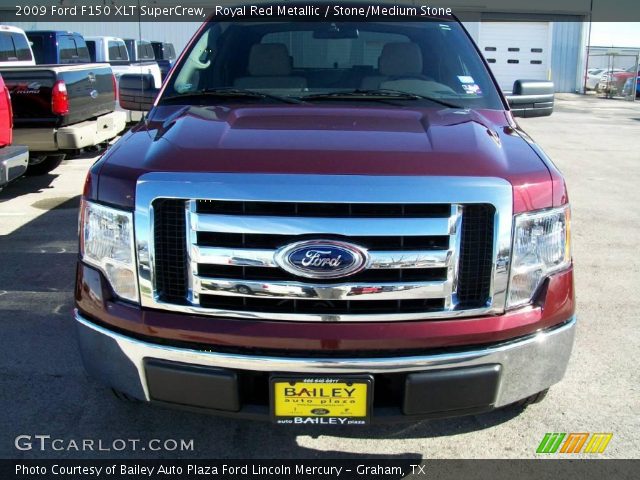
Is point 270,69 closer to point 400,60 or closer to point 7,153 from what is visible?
point 400,60

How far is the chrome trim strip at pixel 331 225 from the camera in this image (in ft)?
6.91

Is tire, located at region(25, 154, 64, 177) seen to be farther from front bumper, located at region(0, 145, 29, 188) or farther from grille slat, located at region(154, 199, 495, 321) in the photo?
grille slat, located at region(154, 199, 495, 321)

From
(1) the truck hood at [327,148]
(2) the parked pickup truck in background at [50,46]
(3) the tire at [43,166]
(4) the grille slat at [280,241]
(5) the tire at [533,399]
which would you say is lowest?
(5) the tire at [533,399]

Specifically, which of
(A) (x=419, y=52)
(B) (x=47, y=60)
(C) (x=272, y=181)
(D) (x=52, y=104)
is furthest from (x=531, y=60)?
(C) (x=272, y=181)

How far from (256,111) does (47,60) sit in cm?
973

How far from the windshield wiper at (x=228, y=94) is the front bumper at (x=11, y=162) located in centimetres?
300

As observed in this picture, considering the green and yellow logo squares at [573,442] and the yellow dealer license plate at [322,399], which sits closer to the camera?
the yellow dealer license plate at [322,399]

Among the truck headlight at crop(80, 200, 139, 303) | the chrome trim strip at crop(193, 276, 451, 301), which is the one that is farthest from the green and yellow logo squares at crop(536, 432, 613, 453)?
the truck headlight at crop(80, 200, 139, 303)

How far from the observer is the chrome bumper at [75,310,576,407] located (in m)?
2.18

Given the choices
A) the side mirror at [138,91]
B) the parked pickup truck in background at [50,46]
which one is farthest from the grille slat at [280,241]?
the parked pickup truck in background at [50,46]

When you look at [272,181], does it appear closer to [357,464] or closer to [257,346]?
[257,346]

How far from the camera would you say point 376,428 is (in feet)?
9.49

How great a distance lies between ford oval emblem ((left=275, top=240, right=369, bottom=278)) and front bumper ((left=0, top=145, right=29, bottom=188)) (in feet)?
14.6

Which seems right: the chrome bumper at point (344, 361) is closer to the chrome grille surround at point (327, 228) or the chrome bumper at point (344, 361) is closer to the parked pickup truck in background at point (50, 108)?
the chrome grille surround at point (327, 228)
